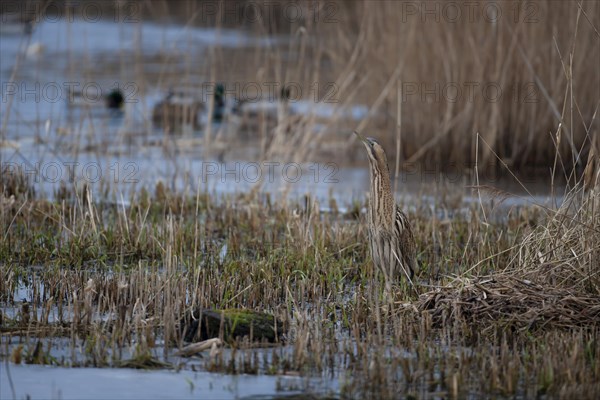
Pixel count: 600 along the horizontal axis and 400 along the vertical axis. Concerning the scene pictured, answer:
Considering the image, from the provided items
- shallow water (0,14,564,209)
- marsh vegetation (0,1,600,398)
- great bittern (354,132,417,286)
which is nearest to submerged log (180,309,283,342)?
marsh vegetation (0,1,600,398)

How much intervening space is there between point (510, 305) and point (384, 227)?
4.18 ft

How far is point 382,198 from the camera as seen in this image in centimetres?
641

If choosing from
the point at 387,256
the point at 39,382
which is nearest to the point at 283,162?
the point at 387,256

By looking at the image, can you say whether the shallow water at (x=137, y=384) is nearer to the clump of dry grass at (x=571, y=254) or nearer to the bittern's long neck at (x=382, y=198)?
the clump of dry grass at (x=571, y=254)

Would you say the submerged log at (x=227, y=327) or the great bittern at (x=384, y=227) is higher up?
the great bittern at (x=384, y=227)

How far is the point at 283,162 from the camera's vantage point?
9.24 metres

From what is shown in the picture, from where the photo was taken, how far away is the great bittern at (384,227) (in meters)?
6.34

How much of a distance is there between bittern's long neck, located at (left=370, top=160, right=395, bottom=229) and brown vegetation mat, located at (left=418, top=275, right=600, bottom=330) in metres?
0.98

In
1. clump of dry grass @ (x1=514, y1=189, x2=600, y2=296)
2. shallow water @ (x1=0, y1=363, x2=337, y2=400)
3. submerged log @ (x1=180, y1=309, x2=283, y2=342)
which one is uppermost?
clump of dry grass @ (x1=514, y1=189, x2=600, y2=296)

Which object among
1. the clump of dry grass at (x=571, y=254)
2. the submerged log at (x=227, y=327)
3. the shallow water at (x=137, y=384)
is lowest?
the shallow water at (x=137, y=384)

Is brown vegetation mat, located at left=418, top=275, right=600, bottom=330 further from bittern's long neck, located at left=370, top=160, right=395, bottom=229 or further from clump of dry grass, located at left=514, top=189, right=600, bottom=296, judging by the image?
bittern's long neck, located at left=370, top=160, right=395, bottom=229

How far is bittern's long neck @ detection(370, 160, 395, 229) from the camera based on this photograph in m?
6.41

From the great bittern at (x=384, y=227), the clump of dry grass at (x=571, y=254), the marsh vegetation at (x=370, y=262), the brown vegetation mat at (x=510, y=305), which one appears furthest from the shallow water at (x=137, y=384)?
the great bittern at (x=384, y=227)

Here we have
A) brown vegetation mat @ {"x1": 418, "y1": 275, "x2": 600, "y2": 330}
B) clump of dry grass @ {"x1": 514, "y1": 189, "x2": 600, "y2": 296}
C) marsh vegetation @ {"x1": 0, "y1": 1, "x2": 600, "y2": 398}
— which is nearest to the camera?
marsh vegetation @ {"x1": 0, "y1": 1, "x2": 600, "y2": 398}
